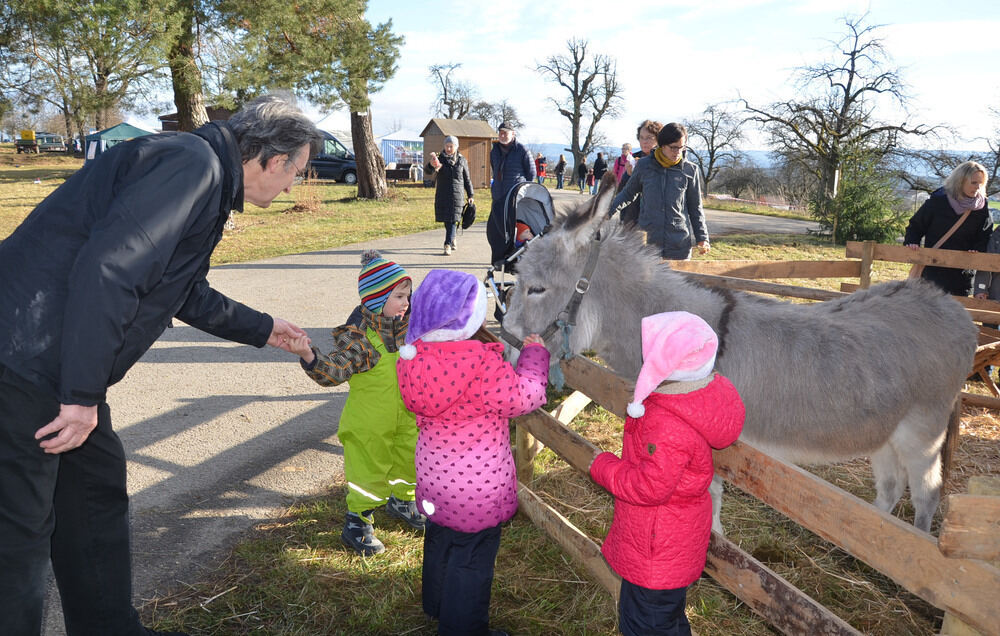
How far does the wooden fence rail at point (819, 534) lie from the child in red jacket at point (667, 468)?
22 centimetres

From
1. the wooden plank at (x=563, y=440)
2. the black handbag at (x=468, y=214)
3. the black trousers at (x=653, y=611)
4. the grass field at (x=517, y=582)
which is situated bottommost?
the grass field at (x=517, y=582)

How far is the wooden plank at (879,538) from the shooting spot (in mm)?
1644

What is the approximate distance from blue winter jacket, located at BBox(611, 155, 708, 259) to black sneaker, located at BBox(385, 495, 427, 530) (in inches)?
152

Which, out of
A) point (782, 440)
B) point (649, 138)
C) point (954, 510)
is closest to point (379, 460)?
point (782, 440)

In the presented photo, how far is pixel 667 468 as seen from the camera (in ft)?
7.27

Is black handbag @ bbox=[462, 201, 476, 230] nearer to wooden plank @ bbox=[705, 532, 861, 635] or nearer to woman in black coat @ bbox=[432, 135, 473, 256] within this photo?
woman in black coat @ bbox=[432, 135, 473, 256]

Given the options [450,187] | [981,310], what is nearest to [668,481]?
[981,310]

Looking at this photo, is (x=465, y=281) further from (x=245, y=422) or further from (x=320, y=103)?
(x=320, y=103)

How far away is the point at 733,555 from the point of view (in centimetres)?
263

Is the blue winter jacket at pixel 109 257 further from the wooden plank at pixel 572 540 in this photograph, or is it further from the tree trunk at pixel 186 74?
the tree trunk at pixel 186 74

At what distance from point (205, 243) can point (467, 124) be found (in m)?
43.1

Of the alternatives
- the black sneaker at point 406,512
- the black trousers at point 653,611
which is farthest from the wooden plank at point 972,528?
the black sneaker at point 406,512

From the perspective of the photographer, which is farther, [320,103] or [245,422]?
[320,103]

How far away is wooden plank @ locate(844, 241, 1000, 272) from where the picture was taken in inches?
245
